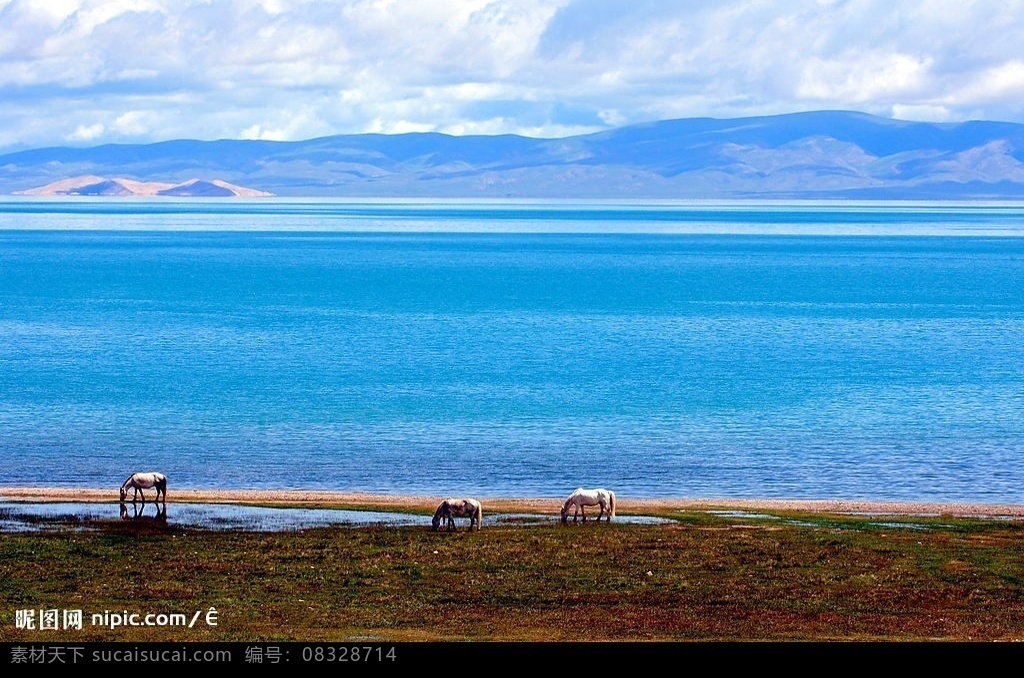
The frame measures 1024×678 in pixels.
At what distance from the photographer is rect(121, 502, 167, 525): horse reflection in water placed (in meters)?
27.9

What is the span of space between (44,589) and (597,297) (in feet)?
300

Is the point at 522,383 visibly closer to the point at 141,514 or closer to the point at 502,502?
the point at 502,502

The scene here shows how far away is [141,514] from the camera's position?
28875 mm

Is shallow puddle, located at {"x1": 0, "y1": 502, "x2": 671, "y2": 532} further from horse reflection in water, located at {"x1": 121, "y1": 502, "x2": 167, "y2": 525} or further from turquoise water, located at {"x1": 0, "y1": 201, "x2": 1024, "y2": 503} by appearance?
turquoise water, located at {"x1": 0, "y1": 201, "x2": 1024, "y2": 503}

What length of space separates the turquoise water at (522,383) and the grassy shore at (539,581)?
10.7 m

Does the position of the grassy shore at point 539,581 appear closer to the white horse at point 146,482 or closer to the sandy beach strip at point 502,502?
the white horse at point 146,482

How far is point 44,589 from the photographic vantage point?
65.0 feet

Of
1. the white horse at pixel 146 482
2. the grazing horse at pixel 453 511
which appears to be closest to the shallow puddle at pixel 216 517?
the white horse at pixel 146 482

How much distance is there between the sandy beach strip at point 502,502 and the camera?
3111 cm

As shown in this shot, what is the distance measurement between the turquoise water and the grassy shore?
35.1 feet

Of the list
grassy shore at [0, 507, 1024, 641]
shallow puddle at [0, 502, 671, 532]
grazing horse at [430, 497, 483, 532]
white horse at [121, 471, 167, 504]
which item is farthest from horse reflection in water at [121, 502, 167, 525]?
grazing horse at [430, 497, 483, 532]

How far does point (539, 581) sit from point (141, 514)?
11.6 metres
